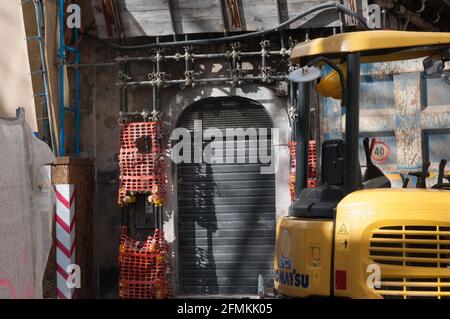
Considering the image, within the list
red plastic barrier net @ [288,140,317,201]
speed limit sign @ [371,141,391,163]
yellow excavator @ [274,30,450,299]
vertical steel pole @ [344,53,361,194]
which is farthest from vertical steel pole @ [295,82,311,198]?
red plastic barrier net @ [288,140,317,201]

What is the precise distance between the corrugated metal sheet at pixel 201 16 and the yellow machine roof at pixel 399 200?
6.21 meters

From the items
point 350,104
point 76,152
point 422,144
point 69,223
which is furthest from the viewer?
point 76,152

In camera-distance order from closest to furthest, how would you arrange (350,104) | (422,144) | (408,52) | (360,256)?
(360,256) < (350,104) < (408,52) < (422,144)

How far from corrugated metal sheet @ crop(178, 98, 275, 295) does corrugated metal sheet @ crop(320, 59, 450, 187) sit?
123 inches

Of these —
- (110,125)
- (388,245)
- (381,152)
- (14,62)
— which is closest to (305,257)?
(388,245)

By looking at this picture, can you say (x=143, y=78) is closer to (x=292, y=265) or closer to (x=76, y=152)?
(x=76, y=152)

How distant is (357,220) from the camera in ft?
20.5

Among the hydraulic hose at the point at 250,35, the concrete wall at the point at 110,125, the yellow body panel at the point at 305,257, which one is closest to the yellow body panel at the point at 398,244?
the yellow body panel at the point at 305,257

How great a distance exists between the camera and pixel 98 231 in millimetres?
12875

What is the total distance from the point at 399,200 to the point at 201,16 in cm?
697

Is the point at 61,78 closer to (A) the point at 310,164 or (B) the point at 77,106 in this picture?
(B) the point at 77,106

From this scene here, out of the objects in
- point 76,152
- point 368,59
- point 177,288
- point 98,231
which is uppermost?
point 368,59

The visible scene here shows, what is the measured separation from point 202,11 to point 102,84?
6.31ft

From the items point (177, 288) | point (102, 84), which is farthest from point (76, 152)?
point (177, 288)
